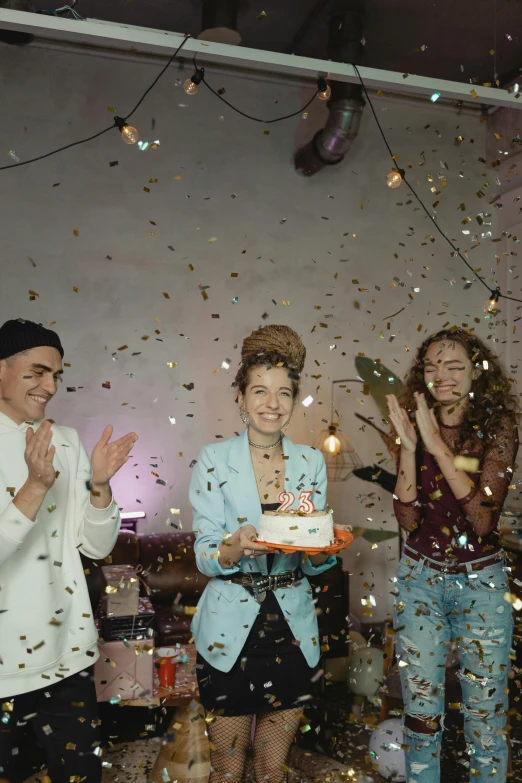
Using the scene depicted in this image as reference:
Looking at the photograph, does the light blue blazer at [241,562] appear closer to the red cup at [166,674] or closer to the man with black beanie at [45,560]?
the man with black beanie at [45,560]

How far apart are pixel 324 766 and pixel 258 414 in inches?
85.4

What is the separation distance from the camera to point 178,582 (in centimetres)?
496

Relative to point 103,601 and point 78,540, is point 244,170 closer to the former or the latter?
point 103,601

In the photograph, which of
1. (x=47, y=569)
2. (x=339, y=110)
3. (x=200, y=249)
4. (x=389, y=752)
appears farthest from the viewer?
(x=200, y=249)

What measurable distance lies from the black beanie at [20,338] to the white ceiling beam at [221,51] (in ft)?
4.98

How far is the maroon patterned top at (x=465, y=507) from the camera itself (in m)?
2.56

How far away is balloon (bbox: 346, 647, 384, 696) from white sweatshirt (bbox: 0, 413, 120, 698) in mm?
2748

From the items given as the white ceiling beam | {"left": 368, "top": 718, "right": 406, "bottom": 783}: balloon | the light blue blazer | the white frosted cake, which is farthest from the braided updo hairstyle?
{"left": 368, "top": 718, "right": 406, "bottom": 783}: balloon

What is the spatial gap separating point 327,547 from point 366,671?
2.55 m

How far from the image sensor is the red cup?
353 centimetres

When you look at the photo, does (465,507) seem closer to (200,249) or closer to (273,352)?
(273,352)

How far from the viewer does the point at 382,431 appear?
6.01m

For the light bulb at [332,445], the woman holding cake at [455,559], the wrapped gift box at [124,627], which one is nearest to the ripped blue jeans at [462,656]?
the woman holding cake at [455,559]

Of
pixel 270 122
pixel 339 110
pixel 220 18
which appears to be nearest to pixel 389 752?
pixel 339 110
